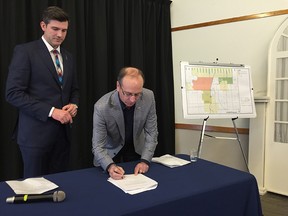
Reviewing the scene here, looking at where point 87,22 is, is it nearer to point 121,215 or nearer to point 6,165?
point 6,165

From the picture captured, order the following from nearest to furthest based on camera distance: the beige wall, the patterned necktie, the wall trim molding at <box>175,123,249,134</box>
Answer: the patterned necktie, the beige wall, the wall trim molding at <box>175,123,249,134</box>

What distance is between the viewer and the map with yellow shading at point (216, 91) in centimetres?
282

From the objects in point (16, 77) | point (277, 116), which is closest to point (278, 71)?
point (277, 116)

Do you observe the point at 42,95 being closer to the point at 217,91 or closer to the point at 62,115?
the point at 62,115

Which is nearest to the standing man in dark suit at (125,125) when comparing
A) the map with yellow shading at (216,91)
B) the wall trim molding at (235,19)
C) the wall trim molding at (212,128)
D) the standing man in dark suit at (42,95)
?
the standing man in dark suit at (42,95)

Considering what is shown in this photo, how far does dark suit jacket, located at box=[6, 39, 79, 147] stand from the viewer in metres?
1.91

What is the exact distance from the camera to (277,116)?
3062 millimetres

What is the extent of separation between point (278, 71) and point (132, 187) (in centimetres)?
225

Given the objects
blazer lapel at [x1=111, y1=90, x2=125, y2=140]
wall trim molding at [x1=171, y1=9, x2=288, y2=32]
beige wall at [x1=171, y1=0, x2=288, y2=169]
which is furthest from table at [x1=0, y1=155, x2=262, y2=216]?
wall trim molding at [x1=171, y1=9, x2=288, y2=32]

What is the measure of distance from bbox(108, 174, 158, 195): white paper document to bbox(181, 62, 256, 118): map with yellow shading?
4.32 feet

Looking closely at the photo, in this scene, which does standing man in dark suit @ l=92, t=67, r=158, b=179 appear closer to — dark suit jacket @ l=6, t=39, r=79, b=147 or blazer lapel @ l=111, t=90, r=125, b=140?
blazer lapel @ l=111, t=90, r=125, b=140

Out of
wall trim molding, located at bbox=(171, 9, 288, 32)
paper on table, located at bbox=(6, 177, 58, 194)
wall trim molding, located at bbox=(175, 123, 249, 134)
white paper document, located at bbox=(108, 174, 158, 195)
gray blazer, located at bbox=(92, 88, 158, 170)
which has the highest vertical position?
wall trim molding, located at bbox=(171, 9, 288, 32)

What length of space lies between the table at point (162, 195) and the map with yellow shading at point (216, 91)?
1.04 m

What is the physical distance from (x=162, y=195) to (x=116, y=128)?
73cm
